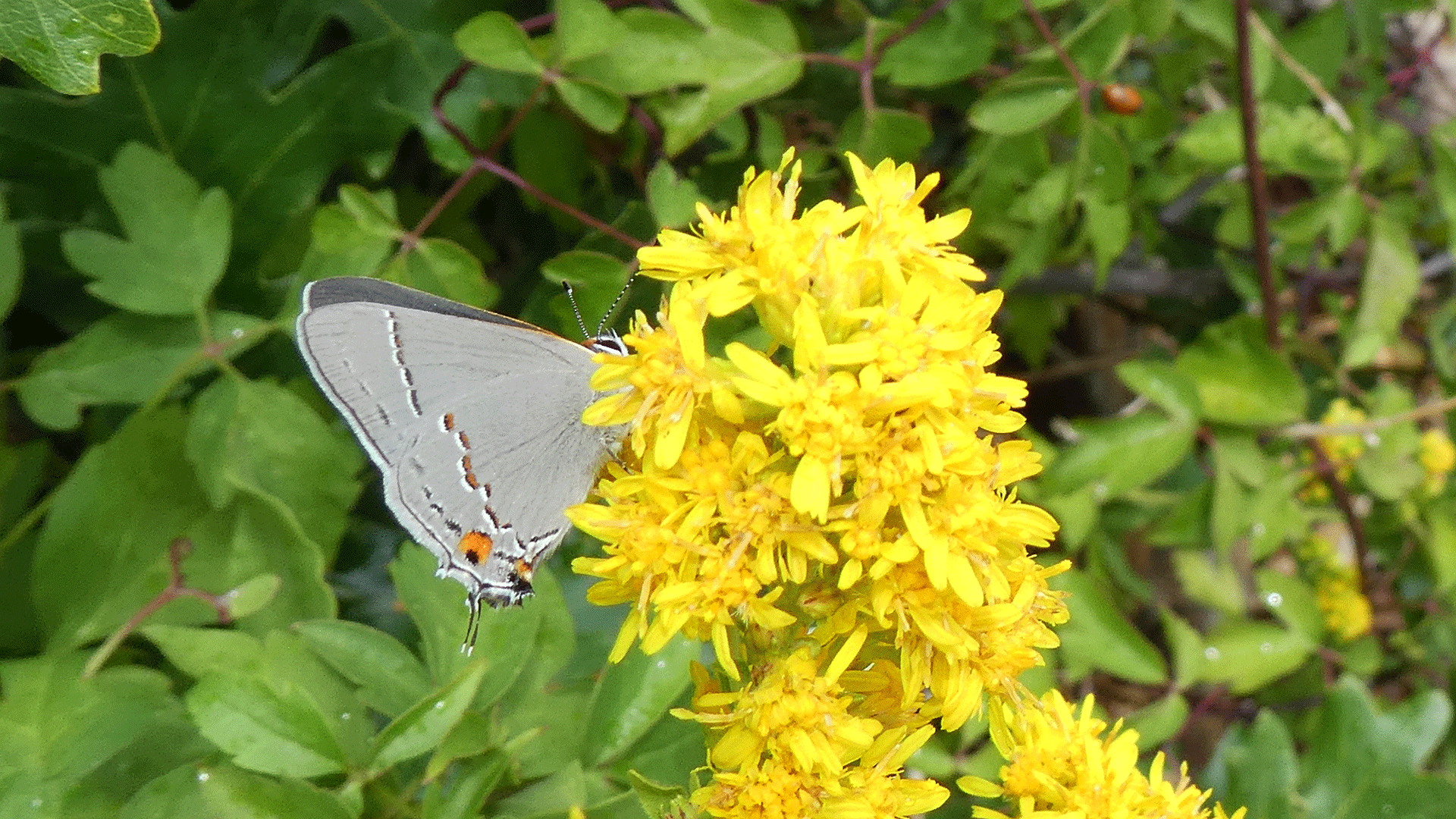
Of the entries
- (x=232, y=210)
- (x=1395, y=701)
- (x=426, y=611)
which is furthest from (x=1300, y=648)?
(x=232, y=210)


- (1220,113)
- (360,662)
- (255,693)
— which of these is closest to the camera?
(255,693)

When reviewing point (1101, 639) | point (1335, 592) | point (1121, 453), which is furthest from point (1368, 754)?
point (1335, 592)

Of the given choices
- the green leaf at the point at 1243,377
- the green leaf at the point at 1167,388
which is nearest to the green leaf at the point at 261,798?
the green leaf at the point at 1167,388

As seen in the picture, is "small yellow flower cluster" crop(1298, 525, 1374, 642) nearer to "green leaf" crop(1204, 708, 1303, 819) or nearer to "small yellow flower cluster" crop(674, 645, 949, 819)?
"green leaf" crop(1204, 708, 1303, 819)

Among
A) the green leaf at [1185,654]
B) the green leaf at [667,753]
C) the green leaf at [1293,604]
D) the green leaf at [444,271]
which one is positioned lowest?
the green leaf at [1293,604]

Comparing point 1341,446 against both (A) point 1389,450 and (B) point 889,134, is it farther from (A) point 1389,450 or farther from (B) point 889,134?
(B) point 889,134

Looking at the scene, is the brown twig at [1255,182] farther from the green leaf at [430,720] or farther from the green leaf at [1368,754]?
the green leaf at [430,720]

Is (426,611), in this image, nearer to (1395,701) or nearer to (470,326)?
(470,326)
